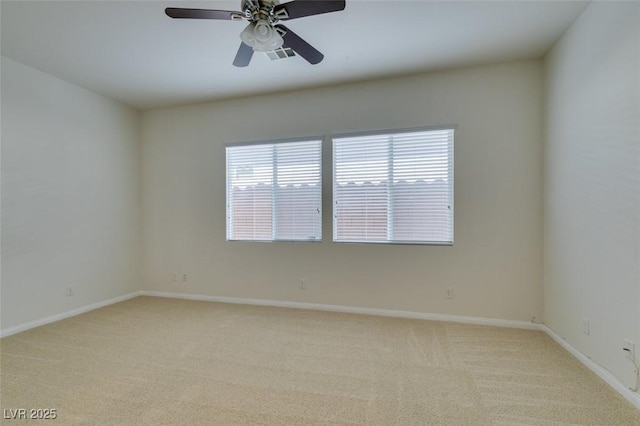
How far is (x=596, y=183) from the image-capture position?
2.27m

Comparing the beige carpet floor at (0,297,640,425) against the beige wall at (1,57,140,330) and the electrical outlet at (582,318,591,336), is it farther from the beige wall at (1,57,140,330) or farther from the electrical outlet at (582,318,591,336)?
the beige wall at (1,57,140,330)

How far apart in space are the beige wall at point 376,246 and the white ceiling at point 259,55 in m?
0.31

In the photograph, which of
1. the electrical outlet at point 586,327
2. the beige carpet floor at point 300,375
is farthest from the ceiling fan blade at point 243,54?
the electrical outlet at point 586,327

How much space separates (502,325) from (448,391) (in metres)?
1.62

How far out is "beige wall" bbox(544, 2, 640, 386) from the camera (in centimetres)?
194

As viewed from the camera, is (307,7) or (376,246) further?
(376,246)

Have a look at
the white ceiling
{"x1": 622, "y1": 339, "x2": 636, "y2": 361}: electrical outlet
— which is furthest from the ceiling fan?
{"x1": 622, "y1": 339, "x2": 636, "y2": 361}: electrical outlet

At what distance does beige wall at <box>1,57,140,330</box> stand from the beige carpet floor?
21.7 inches

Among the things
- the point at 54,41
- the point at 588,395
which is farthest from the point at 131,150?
the point at 588,395

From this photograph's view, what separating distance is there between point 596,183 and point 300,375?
2.75 metres

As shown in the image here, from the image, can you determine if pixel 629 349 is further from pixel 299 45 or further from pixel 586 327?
pixel 299 45

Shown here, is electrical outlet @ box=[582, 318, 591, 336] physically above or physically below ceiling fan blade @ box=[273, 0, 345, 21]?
below

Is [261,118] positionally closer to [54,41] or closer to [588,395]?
[54,41]

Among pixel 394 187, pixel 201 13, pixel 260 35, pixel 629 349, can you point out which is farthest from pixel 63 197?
pixel 629 349
